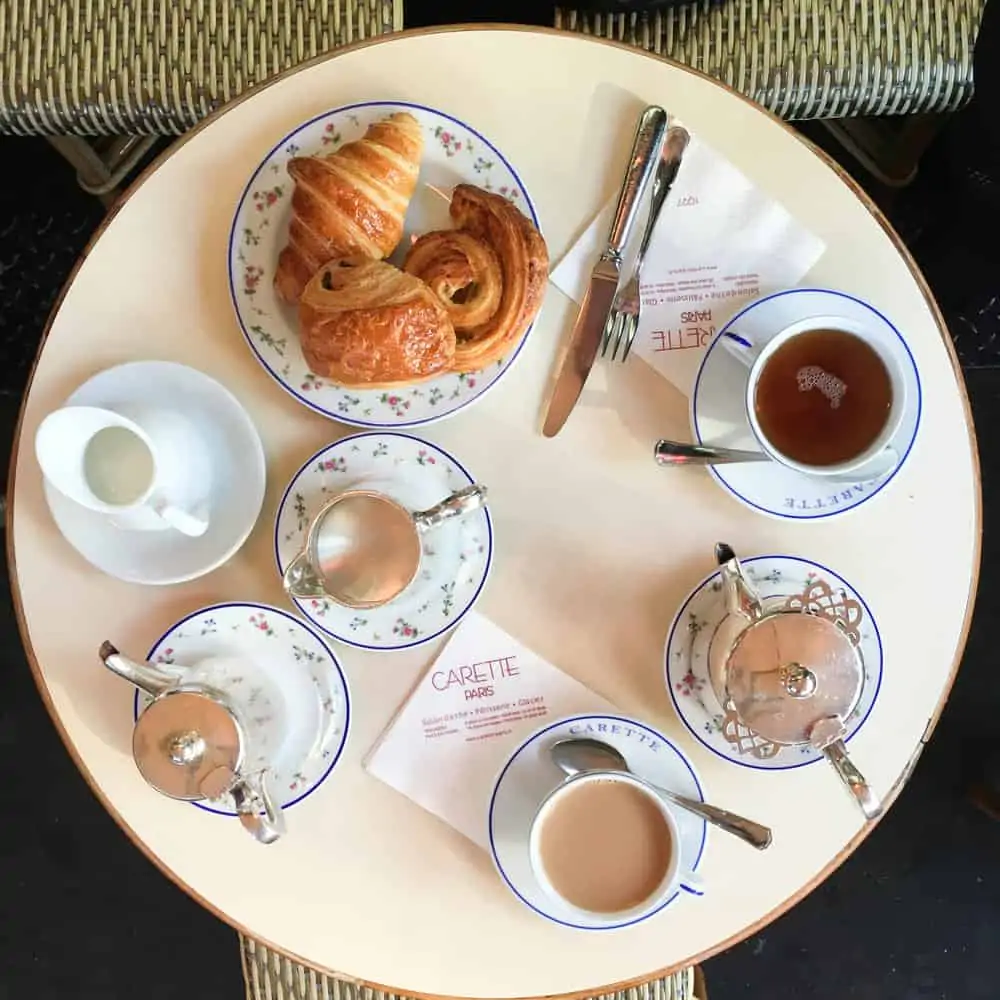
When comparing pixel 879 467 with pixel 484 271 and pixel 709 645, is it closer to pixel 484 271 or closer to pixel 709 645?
pixel 709 645

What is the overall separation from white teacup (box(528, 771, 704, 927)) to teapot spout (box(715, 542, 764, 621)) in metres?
0.18

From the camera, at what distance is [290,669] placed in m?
0.94

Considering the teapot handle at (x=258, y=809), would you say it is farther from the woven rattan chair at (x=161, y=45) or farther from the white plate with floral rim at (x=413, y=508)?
the woven rattan chair at (x=161, y=45)

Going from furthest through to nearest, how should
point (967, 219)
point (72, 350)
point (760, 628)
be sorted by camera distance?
point (967, 219)
point (72, 350)
point (760, 628)

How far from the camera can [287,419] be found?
3.16 ft

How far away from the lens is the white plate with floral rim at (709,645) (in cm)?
93

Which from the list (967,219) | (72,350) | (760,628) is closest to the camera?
(760,628)

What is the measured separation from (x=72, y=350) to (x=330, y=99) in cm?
35

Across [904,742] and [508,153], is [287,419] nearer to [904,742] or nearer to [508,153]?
[508,153]

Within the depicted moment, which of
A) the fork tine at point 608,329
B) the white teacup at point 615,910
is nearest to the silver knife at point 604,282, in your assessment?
the fork tine at point 608,329

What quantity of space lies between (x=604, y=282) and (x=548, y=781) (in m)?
0.47

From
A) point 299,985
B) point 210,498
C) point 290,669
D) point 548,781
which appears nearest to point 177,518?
point 210,498

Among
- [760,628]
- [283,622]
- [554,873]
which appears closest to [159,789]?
[283,622]

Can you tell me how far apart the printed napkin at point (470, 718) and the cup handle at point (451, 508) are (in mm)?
111
